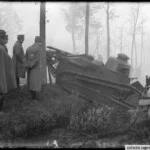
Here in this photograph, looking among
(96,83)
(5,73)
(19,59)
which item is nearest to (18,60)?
(19,59)

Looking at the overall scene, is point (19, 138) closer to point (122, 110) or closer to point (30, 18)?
point (122, 110)

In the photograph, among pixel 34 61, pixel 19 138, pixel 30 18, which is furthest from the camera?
pixel 30 18

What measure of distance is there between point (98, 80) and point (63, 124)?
107 inches

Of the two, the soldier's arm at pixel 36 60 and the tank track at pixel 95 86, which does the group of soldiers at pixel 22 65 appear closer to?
the soldier's arm at pixel 36 60

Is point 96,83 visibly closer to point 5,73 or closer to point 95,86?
point 95,86

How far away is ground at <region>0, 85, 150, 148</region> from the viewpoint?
21.8 ft

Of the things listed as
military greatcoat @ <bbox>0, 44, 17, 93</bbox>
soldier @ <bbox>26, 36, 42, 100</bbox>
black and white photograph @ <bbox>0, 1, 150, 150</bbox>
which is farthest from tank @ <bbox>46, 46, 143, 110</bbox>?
military greatcoat @ <bbox>0, 44, 17, 93</bbox>

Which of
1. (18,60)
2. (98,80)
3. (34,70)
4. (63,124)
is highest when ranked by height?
(18,60)

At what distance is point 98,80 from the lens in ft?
33.3

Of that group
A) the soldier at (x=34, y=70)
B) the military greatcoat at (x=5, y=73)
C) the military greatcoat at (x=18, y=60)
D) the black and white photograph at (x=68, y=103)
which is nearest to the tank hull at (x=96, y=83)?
the black and white photograph at (x=68, y=103)

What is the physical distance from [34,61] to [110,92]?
327 cm

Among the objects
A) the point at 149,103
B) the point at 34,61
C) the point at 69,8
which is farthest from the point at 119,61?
the point at 69,8

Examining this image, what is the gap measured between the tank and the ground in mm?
1023

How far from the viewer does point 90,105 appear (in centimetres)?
930
